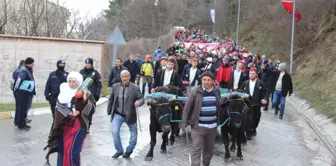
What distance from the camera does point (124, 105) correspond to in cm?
892

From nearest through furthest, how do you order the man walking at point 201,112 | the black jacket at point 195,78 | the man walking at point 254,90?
the man walking at point 201,112, the man walking at point 254,90, the black jacket at point 195,78

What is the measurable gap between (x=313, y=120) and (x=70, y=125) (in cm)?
1036

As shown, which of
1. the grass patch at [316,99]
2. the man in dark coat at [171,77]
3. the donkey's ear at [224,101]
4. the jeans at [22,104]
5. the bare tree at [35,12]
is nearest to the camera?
the donkey's ear at [224,101]

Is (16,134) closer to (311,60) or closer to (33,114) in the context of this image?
(33,114)

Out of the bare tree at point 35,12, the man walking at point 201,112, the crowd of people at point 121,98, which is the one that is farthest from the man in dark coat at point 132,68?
the bare tree at point 35,12

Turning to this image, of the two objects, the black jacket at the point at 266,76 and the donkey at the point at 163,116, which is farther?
the black jacket at the point at 266,76

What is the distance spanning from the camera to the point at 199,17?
6700 centimetres

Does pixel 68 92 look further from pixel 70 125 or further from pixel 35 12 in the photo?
pixel 35 12

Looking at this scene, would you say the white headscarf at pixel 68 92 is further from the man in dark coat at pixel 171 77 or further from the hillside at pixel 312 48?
the hillside at pixel 312 48

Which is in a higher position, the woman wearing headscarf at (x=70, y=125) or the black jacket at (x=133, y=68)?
the black jacket at (x=133, y=68)

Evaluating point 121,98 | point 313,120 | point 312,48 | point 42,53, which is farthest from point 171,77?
point 312,48

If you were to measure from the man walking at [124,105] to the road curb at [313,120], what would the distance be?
5.02m

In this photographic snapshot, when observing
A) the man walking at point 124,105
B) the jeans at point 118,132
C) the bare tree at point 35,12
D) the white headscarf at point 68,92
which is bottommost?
the jeans at point 118,132

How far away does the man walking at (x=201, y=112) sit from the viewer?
7789 mm
